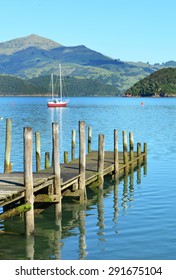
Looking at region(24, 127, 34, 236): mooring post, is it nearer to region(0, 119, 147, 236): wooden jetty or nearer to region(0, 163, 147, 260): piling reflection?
region(0, 119, 147, 236): wooden jetty

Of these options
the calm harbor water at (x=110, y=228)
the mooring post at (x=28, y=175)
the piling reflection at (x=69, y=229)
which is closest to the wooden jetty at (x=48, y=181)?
the mooring post at (x=28, y=175)

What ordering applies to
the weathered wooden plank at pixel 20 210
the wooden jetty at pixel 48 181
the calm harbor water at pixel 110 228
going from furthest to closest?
the wooden jetty at pixel 48 181
the calm harbor water at pixel 110 228
the weathered wooden plank at pixel 20 210

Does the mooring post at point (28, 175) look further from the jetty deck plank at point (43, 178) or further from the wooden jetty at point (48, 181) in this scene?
the jetty deck plank at point (43, 178)

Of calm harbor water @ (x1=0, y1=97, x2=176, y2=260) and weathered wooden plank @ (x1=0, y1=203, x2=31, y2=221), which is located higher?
weathered wooden plank @ (x1=0, y1=203, x2=31, y2=221)

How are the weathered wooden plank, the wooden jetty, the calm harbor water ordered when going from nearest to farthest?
the weathered wooden plank → the calm harbor water → the wooden jetty

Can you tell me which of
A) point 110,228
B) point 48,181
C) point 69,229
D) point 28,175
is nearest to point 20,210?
point 28,175

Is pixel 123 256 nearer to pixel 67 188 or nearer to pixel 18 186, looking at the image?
pixel 18 186

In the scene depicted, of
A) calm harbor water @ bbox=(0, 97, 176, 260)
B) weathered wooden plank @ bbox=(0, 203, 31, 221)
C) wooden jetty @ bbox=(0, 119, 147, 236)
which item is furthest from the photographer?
wooden jetty @ bbox=(0, 119, 147, 236)

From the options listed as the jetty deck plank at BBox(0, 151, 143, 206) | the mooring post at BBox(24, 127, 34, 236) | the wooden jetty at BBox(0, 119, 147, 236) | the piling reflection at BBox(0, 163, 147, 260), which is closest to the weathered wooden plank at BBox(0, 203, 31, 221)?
the wooden jetty at BBox(0, 119, 147, 236)

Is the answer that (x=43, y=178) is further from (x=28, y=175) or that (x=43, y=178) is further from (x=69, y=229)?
(x=28, y=175)

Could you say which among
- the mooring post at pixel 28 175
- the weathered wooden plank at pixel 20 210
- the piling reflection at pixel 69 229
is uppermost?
the mooring post at pixel 28 175

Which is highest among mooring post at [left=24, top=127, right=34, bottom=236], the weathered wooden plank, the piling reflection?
mooring post at [left=24, top=127, right=34, bottom=236]
